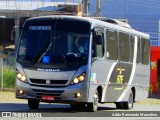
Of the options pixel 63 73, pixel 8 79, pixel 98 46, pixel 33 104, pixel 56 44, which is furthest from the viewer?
pixel 8 79

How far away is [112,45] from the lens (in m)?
20.3

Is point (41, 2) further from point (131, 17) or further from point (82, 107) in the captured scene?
point (82, 107)

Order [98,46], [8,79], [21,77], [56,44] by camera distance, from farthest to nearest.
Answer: [8,79] → [98,46] → [21,77] → [56,44]

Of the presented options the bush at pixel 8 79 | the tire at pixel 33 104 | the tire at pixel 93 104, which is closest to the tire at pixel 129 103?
the tire at pixel 93 104

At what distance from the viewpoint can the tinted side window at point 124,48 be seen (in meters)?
21.4

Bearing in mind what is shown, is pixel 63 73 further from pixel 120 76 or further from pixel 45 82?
pixel 120 76

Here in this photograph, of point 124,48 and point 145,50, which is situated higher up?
point 124,48

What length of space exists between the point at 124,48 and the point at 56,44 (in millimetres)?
4477

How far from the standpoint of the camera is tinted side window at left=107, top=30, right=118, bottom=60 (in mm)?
19917

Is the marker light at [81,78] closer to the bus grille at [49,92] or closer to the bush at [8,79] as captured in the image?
the bus grille at [49,92]

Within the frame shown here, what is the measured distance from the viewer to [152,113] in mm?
17938

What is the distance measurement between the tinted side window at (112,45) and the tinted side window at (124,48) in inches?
22.7

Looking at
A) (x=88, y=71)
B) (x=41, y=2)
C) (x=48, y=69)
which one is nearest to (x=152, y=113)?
(x=88, y=71)

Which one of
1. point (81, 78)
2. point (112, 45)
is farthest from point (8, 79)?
point (81, 78)
